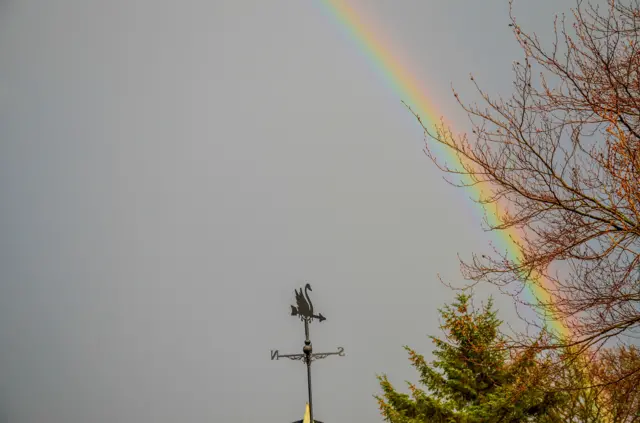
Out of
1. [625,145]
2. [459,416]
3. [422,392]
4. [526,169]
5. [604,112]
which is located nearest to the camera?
[625,145]

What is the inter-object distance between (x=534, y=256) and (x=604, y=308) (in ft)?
2.25

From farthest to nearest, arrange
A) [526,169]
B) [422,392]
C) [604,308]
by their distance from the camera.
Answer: [422,392], [526,169], [604,308]

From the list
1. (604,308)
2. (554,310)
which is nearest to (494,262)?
(554,310)

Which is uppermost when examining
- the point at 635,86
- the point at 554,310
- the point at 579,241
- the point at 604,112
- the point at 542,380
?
the point at 635,86

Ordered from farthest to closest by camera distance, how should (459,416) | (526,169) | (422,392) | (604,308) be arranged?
(422,392)
(459,416)
(526,169)
(604,308)

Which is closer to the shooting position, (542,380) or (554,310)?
(554,310)

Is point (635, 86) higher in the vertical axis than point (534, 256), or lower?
higher

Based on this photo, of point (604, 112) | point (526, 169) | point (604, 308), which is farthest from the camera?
point (526, 169)

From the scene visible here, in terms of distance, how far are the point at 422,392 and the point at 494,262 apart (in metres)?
5.50

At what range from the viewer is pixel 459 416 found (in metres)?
8.52

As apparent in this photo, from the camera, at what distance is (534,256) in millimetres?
4590

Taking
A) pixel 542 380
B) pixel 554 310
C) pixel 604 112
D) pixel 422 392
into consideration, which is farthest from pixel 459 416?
pixel 604 112

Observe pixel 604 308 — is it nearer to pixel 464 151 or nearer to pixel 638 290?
pixel 638 290

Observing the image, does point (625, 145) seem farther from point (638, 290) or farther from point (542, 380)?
point (542, 380)
